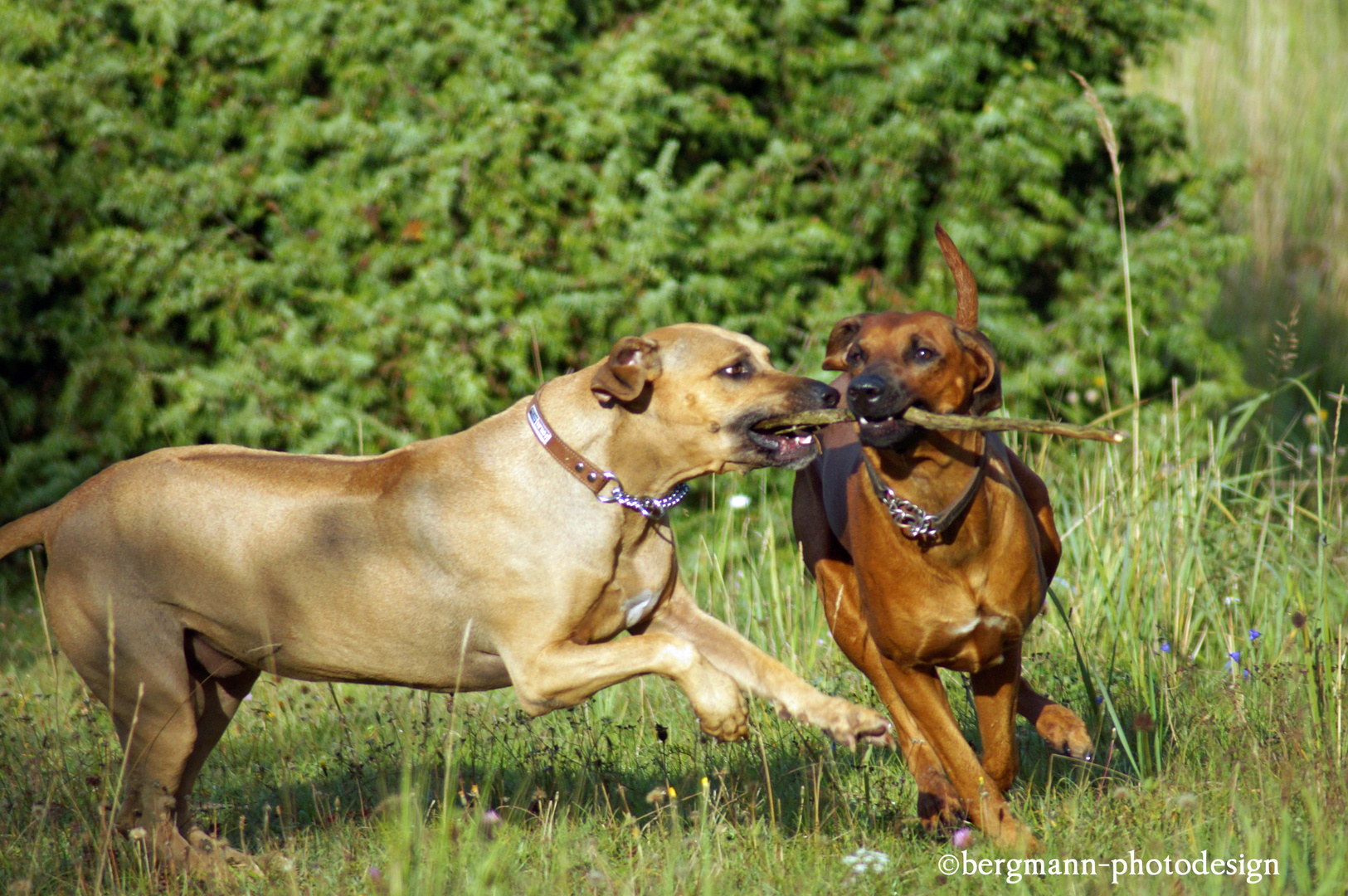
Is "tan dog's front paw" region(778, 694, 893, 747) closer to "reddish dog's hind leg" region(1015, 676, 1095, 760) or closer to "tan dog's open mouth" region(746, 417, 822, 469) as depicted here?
"tan dog's open mouth" region(746, 417, 822, 469)

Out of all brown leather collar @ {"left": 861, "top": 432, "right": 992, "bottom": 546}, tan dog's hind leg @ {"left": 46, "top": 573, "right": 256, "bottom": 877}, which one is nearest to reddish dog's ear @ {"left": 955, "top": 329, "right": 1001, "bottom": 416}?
brown leather collar @ {"left": 861, "top": 432, "right": 992, "bottom": 546}

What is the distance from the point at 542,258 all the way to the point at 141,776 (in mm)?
4222

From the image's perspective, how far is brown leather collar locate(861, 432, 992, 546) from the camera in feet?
12.8

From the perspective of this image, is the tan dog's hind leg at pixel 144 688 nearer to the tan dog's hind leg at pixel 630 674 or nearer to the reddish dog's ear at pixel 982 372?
the tan dog's hind leg at pixel 630 674

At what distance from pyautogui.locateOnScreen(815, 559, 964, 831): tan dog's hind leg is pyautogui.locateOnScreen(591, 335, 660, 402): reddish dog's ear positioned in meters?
1.23

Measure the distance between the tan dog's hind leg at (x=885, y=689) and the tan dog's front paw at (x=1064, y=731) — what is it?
1.52ft

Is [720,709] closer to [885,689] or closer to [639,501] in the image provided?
[639,501]

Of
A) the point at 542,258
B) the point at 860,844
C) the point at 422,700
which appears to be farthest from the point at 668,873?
the point at 542,258

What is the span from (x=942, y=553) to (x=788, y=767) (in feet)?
3.71

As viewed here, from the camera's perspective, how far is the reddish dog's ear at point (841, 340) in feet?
14.6

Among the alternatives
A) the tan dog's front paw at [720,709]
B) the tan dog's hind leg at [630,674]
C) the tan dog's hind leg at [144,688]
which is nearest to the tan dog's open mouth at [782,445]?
the tan dog's hind leg at [630,674]

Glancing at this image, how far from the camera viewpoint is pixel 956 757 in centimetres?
403

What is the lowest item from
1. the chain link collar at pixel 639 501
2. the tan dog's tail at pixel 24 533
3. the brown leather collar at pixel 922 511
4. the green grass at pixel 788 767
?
the green grass at pixel 788 767

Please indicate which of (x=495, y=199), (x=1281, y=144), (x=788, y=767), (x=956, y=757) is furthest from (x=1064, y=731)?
(x=1281, y=144)
